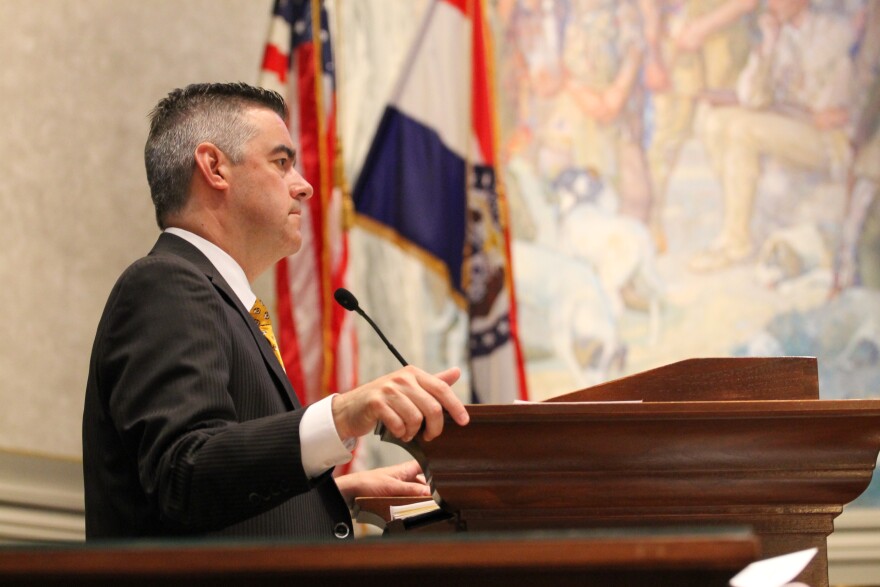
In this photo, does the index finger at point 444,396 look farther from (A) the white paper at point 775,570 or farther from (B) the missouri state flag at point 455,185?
(B) the missouri state flag at point 455,185

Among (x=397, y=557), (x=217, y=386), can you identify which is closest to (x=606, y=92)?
(x=217, y=386)

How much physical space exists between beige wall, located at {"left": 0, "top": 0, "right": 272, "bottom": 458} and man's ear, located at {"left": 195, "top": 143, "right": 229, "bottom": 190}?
1748mm

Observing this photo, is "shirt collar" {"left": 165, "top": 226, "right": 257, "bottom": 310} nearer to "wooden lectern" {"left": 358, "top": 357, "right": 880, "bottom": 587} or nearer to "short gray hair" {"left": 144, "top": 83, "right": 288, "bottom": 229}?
"short gray hair" {"left": 144, "top": 83, "right": 288, "bottom": 229}

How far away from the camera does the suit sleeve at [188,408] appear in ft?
5.57

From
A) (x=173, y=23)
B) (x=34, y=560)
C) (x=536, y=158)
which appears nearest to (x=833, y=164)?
(x=536, y=158)

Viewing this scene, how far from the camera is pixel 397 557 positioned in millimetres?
1124

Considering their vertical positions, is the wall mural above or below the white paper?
above

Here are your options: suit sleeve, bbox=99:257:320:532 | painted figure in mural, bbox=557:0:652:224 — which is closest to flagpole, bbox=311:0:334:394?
painted figure in mural, bbox=557:0:652:224

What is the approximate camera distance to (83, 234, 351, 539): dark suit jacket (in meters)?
1.70

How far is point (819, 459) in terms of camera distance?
1700 millimetres

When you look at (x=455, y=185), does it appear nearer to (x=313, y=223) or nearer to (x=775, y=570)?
(x=313, y=223)

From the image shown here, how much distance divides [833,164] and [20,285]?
3.87 meters

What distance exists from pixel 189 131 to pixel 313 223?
1.95 m

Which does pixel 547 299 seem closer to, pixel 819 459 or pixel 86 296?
pixel 86 296
